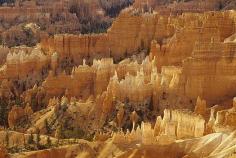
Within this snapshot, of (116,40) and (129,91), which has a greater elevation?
(116,40)

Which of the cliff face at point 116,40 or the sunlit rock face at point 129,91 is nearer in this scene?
the sunlit rock face at point 129,91

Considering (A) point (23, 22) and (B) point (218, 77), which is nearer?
(B) point (218, 77)

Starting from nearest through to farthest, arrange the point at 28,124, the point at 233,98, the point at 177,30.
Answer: the point at 233,98, the point at 28,124, the point at 177,30

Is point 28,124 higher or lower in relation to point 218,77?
lower

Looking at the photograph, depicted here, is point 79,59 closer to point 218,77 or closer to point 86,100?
point 86,100

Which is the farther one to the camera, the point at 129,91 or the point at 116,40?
the point at 116,40

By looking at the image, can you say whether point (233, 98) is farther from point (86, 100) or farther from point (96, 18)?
point (96, 18)

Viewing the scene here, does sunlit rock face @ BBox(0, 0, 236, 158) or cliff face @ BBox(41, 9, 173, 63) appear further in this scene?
cliff face @ BBox(41, 9, 173, 63)

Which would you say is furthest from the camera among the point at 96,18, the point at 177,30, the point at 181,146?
the point at 96,18

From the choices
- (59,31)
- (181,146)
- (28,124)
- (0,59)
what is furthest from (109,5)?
(181,146)

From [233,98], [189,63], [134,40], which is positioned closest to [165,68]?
[189,63]
